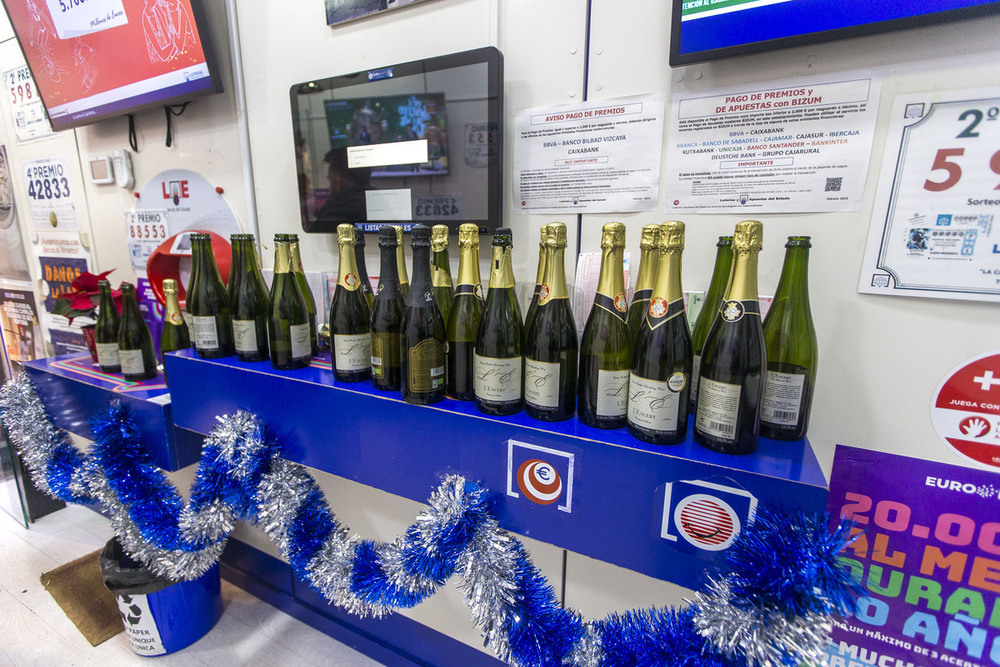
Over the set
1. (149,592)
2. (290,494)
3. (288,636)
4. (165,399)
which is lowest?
(288,636)

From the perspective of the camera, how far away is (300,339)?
90 cm

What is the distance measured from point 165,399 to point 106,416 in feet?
0.52

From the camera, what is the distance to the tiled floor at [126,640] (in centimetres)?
119

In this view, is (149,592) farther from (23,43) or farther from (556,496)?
(23,43)

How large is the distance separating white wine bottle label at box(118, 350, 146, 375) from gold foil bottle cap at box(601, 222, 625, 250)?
127 cm

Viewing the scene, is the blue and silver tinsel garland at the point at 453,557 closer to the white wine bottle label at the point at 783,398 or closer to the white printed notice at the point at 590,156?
the white wine bottle label at the point at 783,398

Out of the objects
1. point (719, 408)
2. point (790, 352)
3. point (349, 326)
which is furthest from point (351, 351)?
point (790, 352)

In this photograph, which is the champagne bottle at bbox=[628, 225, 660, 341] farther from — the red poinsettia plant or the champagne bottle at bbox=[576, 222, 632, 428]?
the red poinsettia plant

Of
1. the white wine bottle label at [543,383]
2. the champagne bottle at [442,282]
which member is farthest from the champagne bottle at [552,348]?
the champagne bottle at [442,282]

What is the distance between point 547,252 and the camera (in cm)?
70

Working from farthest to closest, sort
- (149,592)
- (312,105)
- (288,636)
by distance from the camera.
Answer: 1. (288,636)
2. (149,592)
3. (312,105)

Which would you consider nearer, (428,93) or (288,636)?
(428,93)

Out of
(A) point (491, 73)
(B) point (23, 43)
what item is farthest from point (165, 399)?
(B) point (23, 43)

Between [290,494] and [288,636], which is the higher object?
[290,494]
